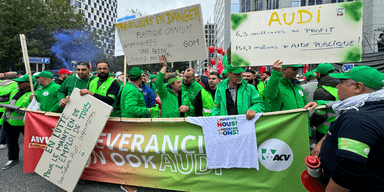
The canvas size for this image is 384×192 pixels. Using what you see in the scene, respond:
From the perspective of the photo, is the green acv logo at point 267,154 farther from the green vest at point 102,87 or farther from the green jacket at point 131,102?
the green vest at point 102,87

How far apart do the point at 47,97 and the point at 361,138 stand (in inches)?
208

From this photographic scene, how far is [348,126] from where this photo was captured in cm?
142

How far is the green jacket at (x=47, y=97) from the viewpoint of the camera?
4.79 m

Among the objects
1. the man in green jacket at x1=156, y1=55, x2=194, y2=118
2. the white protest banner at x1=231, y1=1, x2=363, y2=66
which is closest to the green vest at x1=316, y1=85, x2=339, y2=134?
the white protest banner at x1=231, y1=1, x2=363, y2=66

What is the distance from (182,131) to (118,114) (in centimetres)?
146

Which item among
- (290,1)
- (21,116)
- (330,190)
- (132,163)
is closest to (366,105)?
(330,190)

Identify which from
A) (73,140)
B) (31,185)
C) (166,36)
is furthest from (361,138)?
(31,185)

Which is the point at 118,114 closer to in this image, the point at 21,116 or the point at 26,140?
the point at 26,140

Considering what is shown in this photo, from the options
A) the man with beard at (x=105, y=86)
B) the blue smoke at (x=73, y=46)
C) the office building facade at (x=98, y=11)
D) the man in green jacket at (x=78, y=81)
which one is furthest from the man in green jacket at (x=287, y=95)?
the office building facade at (x=98, y=11)

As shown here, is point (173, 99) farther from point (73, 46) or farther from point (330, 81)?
point (73, 46)

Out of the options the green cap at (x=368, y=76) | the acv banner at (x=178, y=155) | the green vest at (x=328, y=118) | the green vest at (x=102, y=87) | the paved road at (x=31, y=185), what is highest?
the green cap at (x=368, y=76)

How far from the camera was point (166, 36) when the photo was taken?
3.61m

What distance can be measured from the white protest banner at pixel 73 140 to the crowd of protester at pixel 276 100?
0.76 feet

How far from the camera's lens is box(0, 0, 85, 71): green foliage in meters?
23.0
